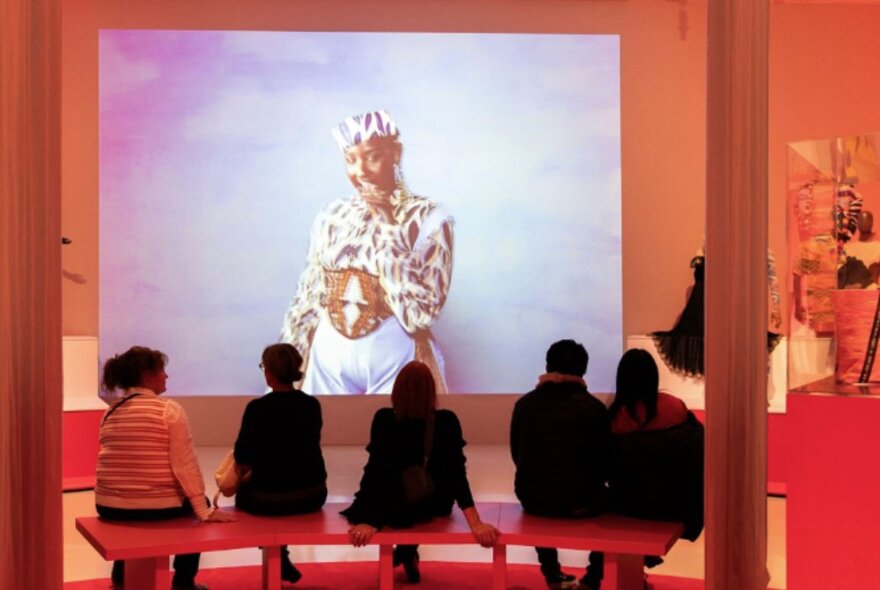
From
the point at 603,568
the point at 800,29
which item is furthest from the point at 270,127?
the point at 603,568

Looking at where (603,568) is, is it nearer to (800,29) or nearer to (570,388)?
(570,388)

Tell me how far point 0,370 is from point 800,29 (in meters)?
8.91

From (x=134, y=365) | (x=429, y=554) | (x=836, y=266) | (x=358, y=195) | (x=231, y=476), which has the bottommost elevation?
(x=429, y=554)

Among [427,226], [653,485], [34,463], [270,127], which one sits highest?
[270,127]

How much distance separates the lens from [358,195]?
977cm

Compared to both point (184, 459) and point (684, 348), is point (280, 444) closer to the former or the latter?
point (184, 459)

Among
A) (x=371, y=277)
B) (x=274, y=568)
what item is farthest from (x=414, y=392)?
(x=371, y=277)

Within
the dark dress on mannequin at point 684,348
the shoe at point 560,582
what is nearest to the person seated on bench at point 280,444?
the shoe at point 560,582

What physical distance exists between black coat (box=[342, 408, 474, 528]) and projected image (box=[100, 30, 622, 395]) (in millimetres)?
5221

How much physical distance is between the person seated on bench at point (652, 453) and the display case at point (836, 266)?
84 cm

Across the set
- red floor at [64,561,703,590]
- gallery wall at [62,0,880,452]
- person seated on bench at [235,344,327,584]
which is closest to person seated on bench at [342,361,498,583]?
person seated on bench at [235,344,327,584]

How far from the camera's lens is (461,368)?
32.4ft

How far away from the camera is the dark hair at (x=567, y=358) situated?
446 cm

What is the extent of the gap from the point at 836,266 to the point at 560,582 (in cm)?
191
